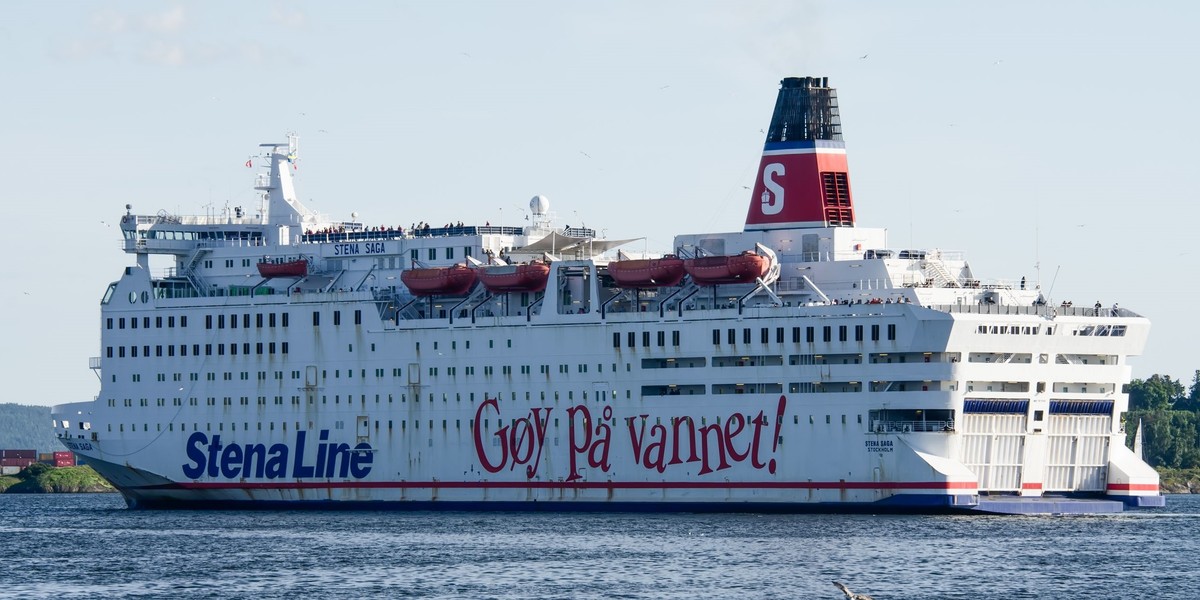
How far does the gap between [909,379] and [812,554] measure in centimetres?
1068

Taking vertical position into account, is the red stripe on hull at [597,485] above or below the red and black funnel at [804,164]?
below

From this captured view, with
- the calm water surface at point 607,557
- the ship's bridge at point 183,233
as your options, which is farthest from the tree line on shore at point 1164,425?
the ship's bridge at point 183,233

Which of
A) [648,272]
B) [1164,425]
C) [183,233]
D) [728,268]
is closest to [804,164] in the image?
[728,268]

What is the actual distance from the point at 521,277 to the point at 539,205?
555 cm

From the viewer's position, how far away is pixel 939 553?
56.1 m

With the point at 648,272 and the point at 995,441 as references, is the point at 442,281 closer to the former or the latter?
the point at 648,272

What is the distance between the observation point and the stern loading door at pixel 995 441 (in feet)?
215

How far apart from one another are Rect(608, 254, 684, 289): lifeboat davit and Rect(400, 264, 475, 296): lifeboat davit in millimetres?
5481

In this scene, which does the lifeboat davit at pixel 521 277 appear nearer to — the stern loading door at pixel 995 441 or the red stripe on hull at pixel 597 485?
the red stripe on hull at pixel 597 485

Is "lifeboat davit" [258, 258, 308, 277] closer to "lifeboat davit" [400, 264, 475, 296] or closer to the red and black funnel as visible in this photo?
"lifeboat davit" [400, 264, 475, 296]

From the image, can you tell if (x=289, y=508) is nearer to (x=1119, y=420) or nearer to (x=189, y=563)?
(x=189, y=563)

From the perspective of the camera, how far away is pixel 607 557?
5659 cm

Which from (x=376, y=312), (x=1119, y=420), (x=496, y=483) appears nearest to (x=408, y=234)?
(x=376, y=312)

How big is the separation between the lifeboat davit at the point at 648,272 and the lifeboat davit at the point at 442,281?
5.48 m
